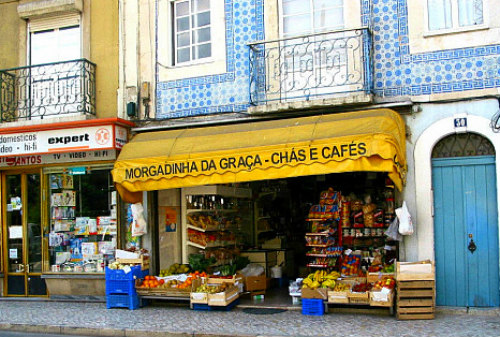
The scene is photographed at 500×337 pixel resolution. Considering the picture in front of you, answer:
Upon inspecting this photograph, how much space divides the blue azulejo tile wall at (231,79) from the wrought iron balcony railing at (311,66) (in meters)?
0.28

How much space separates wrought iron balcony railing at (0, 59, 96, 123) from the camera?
12.2 meters

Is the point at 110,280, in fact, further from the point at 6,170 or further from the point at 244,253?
the point at 6,170

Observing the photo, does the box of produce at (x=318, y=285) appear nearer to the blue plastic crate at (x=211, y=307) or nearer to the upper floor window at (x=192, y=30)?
the blue plastic crate at (x=211, y=307)

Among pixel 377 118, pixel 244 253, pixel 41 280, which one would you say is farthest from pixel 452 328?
pixel 41 280

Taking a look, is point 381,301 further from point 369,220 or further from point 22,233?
point 22,233

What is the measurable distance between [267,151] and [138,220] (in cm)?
340

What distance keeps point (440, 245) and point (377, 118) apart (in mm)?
2493

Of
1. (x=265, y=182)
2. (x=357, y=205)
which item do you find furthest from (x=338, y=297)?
(x=265, y=182)

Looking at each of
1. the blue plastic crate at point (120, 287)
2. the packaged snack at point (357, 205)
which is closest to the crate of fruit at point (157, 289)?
the blue plastic crate at point (120, 287)

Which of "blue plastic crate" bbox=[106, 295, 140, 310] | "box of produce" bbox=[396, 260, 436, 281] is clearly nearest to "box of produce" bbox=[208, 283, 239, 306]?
"blue plastic crate" bbox=[106, 295, 140, 310]

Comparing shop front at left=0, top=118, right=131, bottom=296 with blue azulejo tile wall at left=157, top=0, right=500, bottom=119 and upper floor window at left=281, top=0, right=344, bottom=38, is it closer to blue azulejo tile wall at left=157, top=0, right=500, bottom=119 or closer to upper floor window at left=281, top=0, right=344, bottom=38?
blue azulejo tile wall at left=157, top=0, right=500, bottom=119

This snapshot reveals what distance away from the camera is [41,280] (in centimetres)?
1261

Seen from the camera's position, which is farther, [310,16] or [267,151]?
[310,16]

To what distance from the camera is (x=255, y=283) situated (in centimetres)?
1140
